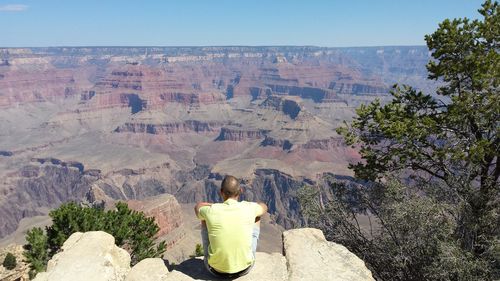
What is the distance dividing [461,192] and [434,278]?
406 centimetres

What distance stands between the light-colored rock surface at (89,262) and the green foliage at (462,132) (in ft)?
40.4

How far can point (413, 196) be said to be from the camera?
698 inches

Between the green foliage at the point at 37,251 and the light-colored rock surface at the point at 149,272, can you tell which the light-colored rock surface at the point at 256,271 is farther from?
the green foliage at the point at 37,251

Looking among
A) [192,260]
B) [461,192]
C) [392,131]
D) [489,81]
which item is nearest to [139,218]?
[192,260]

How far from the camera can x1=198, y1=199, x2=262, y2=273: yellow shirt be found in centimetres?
995

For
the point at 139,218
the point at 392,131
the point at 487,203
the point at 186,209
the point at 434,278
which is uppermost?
the point at 392,131

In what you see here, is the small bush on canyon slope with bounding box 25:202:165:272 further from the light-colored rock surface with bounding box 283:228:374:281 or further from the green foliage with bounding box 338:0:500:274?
the green foliage with bounding box 338:0:500:274

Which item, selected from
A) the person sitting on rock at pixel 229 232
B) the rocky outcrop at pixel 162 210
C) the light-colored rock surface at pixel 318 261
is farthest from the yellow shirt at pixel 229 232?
the rocky outcrop at pixel 162 210

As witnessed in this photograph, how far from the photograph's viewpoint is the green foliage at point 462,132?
52.2 ft

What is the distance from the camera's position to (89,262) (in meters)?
12.1

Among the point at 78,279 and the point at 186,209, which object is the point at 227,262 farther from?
the point at 186,209

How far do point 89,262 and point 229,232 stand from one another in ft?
16.8

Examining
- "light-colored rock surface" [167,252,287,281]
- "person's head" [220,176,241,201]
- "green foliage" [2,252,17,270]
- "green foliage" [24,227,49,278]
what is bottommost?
"green foliage" [2,252,17,270]

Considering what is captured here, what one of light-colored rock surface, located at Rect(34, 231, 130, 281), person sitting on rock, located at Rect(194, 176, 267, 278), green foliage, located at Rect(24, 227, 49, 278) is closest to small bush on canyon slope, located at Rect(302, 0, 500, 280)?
person sitting on rock, located at Rect(194, 176, 267, 278)
